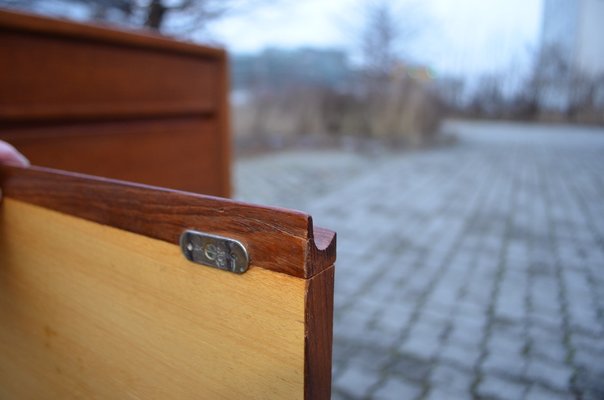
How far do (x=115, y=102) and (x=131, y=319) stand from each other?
5.00 ft

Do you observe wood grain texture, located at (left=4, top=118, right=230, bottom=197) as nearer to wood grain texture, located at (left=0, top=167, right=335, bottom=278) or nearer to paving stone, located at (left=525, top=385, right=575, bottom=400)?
wood grain texture, located at (left=0, top=167, right=335, bottom=278)

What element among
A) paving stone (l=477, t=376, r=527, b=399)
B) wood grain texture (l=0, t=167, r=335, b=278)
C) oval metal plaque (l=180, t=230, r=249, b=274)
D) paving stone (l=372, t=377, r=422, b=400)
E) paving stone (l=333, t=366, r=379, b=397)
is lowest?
paving stone (l=333, t=366, r=379, b=397)

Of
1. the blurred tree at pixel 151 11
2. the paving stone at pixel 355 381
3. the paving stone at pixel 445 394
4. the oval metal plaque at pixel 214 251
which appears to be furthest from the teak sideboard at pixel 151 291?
the blurred tree at pixel 151 11

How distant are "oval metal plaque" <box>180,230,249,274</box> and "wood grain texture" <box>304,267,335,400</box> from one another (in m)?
0.11

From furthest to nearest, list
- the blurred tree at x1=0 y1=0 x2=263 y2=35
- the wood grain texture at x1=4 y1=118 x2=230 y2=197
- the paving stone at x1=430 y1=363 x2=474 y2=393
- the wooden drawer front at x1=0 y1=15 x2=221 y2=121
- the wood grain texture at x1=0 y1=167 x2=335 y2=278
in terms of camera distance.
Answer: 1. the blurred tree at x1=0 y1=0 x2=263 y2=35
2. the paving stone at x1=430 y1=363 x2=474 y2=393
3. the wood grain texture at x1=4 y1=118 x2=230 y2=197
4. the wooden drawer front at x1=0 y1=15 x2=221 y2=121
5. the wood grain texture at x1=0 y1=167 x2=335 y2=278

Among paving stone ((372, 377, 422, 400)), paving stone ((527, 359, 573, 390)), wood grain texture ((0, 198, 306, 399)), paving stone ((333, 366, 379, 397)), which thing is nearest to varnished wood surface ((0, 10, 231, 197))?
wood grain texture ((0, 198, 306, 399))

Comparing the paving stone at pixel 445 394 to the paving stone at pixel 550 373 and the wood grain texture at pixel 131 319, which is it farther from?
the wood grain texture at pixel 131 319

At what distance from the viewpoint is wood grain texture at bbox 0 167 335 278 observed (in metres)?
0.64

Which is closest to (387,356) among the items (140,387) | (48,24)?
(140,387)

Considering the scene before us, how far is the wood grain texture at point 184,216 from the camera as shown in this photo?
0.64m

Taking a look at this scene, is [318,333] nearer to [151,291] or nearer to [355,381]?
[151,291]

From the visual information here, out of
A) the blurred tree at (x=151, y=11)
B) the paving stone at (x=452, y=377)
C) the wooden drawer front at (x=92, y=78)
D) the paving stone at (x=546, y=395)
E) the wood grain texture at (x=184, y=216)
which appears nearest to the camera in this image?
the wood grain texture at (x=184, y=216)

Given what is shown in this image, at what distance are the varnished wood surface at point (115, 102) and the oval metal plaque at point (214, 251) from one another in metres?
1.36

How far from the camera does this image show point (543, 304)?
116 inches
